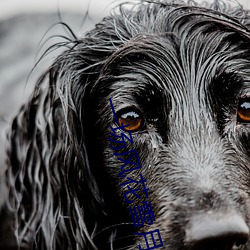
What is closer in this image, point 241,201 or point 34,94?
point 241,201

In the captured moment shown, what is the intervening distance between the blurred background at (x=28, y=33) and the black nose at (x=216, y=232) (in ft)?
3.30

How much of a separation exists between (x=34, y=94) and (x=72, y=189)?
16.2 inches

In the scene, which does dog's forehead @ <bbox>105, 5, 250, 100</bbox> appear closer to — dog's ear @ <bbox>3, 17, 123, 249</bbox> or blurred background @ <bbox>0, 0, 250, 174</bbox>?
dog's ear @ <bbox>3, 17, 123, 249</bbox>

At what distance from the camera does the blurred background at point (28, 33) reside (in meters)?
2.87

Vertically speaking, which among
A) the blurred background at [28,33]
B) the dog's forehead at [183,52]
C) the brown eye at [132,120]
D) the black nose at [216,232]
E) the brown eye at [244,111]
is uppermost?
the blurred background at [28,33]

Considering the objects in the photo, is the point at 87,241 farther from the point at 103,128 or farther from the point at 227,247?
the point at 227,247

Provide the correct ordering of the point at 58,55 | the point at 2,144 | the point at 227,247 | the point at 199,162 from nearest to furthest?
the point at 227,247 < the point at 199,162 < the point at 58,55 < the point at 2,144

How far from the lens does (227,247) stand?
216 cm

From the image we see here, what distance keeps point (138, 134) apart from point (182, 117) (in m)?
0.17

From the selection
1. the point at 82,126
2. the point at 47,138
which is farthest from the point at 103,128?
the point at 47,138

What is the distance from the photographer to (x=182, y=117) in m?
2.46

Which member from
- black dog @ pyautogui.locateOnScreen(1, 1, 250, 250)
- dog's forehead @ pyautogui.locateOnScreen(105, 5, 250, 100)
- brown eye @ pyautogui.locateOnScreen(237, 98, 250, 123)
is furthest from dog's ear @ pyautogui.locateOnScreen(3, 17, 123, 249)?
brown eye @ pyautogui.locateOnScreen(237, 98, 250, 123)

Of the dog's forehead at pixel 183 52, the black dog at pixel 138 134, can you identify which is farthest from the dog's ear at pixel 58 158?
the dog's forehead at pixel 183 52

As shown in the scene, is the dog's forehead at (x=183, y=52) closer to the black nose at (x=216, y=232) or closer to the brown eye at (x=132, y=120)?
the brown eye at (x=132, y=120)
